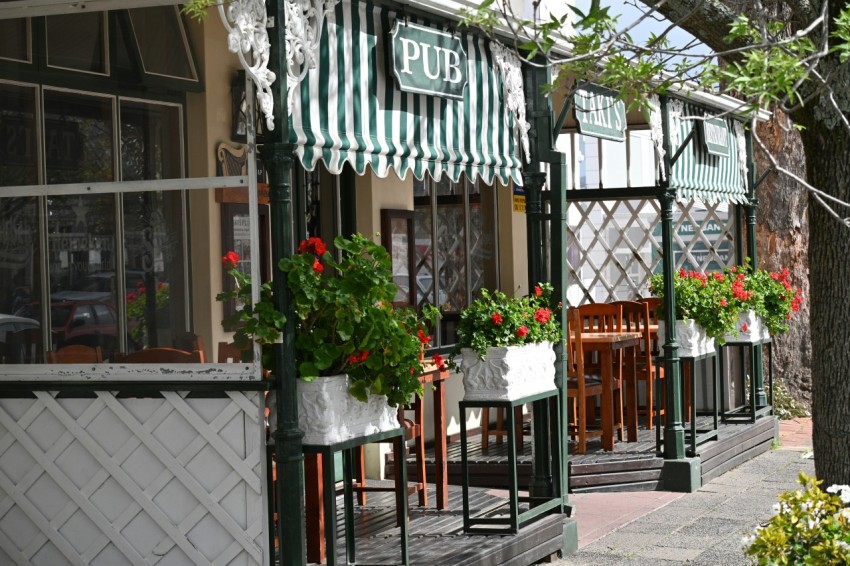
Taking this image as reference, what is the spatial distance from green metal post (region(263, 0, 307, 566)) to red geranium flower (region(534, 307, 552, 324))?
1845 mm

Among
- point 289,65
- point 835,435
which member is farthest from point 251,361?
point 835,435

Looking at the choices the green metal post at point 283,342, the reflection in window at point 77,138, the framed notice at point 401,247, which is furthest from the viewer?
the framed notice at point 401,247

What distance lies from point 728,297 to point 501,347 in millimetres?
3673

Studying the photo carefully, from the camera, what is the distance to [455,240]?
9375 mm

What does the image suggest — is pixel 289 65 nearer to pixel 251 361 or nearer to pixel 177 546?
pixel 251 361

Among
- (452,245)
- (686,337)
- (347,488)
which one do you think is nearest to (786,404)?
(686,337)

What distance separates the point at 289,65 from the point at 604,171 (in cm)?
781

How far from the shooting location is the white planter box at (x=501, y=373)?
19.1 feet

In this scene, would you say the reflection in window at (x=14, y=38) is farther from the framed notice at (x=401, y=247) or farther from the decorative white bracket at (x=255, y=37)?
the framed notice at (x=401, y=247)

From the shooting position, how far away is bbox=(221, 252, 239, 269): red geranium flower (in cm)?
447

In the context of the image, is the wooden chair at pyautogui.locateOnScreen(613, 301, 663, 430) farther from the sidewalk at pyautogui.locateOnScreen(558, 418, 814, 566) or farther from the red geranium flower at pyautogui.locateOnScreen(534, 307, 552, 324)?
the red geranium flower at pyautogui.locateOnScreen(534, 307, 552, 324)

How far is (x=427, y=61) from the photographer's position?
5.43 m

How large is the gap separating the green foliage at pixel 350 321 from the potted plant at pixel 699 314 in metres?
4.08

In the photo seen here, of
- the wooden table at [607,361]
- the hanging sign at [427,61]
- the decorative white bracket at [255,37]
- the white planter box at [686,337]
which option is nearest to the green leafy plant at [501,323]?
the hanging sign at [427,61]
